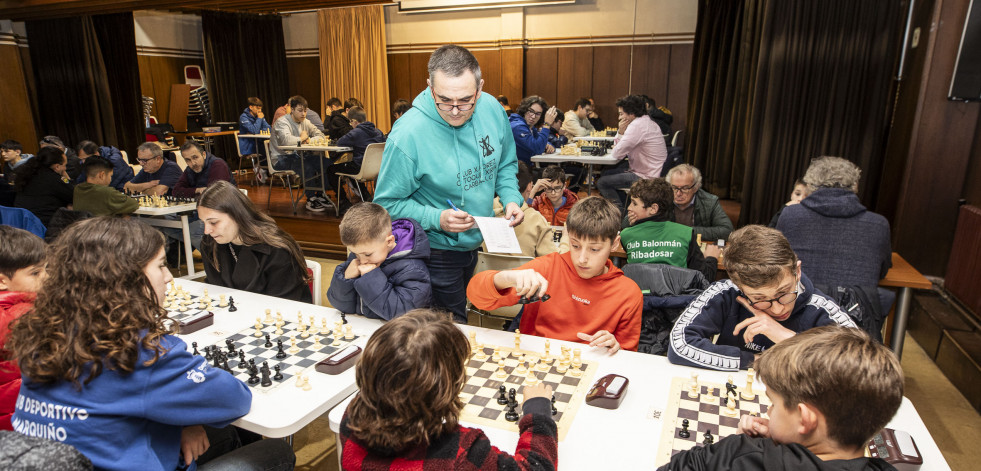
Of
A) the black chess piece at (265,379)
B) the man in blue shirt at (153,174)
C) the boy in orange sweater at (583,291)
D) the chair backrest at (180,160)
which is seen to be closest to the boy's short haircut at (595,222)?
the boy in orange sweater at (583,291)

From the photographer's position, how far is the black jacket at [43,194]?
4.75 meters

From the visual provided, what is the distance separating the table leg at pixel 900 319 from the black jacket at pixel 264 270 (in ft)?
10.2

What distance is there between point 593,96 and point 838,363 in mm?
9916

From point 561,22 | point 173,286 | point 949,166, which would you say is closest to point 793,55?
point 949,166

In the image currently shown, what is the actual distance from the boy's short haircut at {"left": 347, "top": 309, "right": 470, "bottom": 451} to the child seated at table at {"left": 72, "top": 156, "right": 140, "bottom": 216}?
14.6 ft

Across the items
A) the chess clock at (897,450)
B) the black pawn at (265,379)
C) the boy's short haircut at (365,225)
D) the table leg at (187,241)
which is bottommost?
the table leg at (187,241)

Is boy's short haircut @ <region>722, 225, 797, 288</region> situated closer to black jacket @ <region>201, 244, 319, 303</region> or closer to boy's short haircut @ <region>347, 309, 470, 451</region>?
boy's short haircut @ <region>347, 309, 470, 451</region>

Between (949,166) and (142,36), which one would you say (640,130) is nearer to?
(949,166)

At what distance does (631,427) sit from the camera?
144 cm

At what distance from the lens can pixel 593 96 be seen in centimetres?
1045

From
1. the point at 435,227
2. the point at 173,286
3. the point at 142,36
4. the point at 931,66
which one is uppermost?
the point at 142,36

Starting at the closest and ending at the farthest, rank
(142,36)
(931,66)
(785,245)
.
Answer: (785,245) → (931,66) → (142,36)

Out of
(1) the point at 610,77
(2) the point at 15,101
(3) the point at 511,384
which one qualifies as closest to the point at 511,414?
(3) the point at 511,384

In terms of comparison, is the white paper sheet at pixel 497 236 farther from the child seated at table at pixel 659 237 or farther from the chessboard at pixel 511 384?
the child seated at table at pixel 659 237
